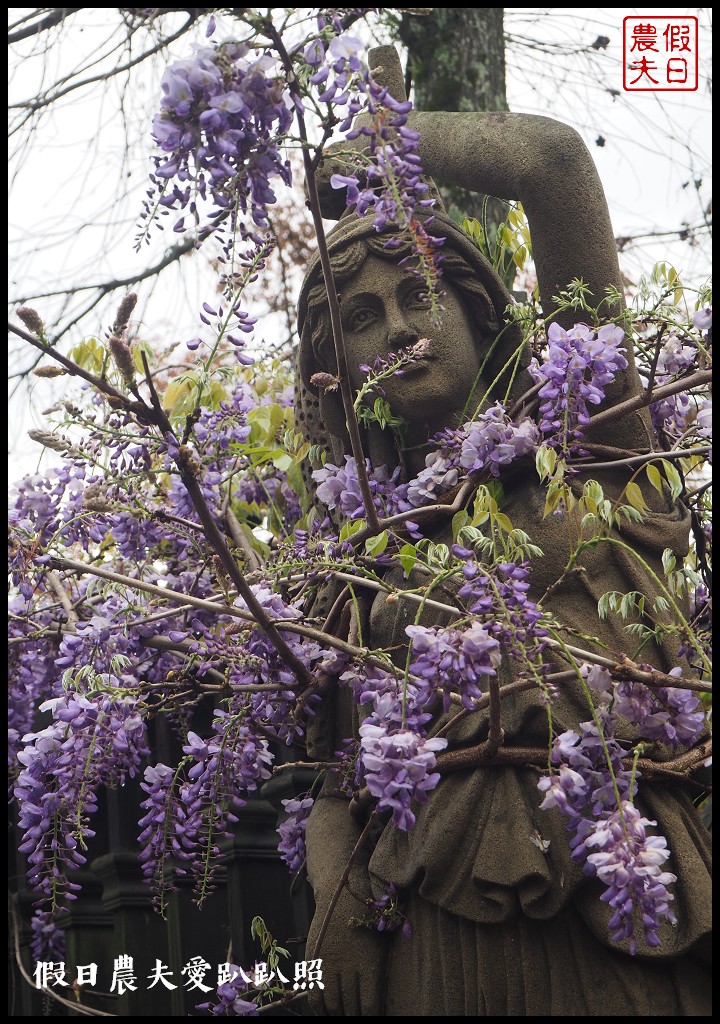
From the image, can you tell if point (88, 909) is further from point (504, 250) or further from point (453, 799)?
point (504, 250)

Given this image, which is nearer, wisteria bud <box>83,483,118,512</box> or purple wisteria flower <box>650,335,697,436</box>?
wisteria bud <box>83,483,118,512</box>

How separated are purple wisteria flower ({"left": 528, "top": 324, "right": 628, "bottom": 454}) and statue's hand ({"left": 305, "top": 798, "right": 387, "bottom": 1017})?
996 millimetres

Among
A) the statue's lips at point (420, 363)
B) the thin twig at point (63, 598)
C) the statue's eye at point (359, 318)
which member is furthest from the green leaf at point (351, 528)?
the thin twig at point (63, 598)

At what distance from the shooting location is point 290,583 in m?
2.55

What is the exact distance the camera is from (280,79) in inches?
78.8

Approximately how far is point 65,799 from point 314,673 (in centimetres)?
57

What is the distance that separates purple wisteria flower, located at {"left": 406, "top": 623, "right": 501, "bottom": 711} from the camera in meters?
1.87

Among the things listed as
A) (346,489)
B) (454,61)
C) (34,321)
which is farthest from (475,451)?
(454,61)

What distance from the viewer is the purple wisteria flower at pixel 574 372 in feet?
7.47

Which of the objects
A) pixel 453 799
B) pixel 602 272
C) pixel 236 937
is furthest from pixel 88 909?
pixel 602 272

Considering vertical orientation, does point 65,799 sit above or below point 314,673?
below

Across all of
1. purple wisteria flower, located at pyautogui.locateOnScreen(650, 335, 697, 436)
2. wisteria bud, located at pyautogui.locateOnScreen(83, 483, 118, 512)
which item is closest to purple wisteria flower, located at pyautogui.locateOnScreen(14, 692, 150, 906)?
wisteria bud, located at pyautogui.locateOnScreen(83, 483, 118, 512)

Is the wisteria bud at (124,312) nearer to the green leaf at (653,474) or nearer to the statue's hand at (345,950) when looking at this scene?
the green leaf at (653,474)

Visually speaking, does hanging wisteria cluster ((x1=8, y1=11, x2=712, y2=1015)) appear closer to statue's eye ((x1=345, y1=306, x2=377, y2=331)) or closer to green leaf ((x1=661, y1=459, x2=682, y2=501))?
green leaf ((x1=661, y1=459, x2=682, y2=501))
